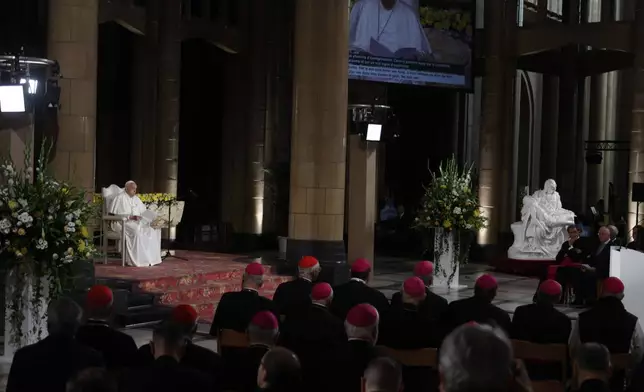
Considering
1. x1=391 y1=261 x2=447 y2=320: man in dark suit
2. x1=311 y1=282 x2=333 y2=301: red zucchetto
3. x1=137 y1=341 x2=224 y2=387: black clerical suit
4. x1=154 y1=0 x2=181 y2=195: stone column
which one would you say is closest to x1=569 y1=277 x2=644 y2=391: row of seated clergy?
x1=391 y1=261 x2=447 y2=320: man in dark suit

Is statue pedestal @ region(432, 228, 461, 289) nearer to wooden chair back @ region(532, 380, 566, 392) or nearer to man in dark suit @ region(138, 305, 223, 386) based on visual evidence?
wooden chair back @ region(532, 380, 566, 392)

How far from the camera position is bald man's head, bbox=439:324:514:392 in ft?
8.76

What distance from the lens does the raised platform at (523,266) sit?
18.7m

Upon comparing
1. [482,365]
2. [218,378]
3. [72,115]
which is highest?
[72,115]

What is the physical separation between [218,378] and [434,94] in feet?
71.1

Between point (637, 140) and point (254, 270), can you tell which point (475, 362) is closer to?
point (254, 270)

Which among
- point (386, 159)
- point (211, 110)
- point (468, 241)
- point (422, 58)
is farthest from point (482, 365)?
point (386, 159)

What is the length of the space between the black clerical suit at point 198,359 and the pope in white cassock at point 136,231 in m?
8.70

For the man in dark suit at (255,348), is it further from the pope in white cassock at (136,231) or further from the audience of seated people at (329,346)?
the pope in white cassock at (136,231)

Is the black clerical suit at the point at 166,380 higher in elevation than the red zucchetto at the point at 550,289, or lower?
lower

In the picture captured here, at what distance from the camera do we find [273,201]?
22.1 m

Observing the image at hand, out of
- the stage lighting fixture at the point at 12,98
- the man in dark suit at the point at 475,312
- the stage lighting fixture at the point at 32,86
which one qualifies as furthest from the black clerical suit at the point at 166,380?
the stage lighting fixture at the point at 32,86

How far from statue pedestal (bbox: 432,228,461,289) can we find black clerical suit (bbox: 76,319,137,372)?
36.0 ft

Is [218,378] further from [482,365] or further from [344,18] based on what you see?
[344,18]
